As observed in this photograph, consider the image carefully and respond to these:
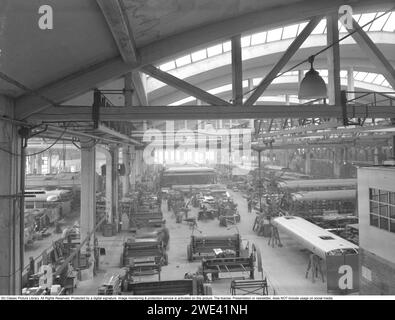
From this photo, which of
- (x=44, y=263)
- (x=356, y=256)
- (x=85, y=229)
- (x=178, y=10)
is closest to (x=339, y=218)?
(x=356, y=256)

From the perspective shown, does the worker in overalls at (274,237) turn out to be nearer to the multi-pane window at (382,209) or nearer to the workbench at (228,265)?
the workbench at (228,265)

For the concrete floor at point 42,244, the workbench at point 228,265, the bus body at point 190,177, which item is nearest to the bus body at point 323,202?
the bus body at point 190,177

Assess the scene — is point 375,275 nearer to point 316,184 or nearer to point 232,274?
point 232,274

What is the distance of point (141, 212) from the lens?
14.1m

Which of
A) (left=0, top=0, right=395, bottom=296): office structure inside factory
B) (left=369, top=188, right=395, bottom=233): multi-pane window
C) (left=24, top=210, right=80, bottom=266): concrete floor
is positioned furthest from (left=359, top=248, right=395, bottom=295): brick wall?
(left=24, top=210, right=80, bottom=266): concrete floor

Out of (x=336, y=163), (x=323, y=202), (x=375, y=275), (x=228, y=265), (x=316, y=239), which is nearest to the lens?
(x=375, y=275)

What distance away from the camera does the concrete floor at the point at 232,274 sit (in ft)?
25.0

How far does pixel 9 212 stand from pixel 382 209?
6111 mm

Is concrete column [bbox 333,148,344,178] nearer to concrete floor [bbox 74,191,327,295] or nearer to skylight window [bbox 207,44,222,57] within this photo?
concrete floor [bbox 74,191,327,295]

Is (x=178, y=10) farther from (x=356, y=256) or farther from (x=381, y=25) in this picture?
(x=356, y=256)

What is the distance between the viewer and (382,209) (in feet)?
19.8

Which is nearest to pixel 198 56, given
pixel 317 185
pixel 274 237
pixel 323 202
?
pixel 274 237
